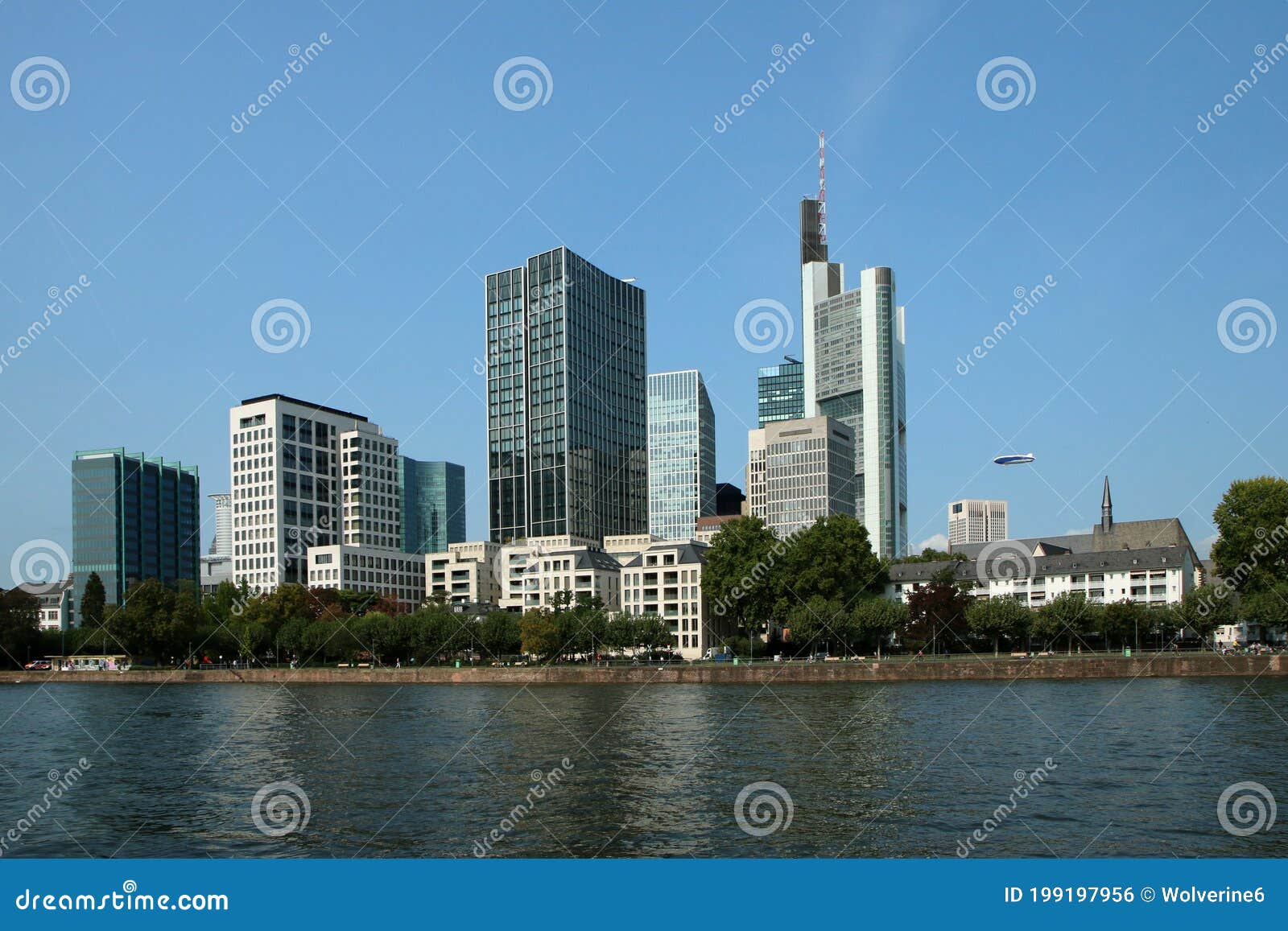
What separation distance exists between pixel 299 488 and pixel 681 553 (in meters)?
67.4

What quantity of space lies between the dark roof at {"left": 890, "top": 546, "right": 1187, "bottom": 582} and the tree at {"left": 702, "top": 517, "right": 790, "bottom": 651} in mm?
19460

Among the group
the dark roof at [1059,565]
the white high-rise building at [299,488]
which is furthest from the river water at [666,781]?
the white high-rise building at [299,488]

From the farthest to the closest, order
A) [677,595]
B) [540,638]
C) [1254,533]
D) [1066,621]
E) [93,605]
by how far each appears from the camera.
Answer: [93,605] < [677,595] < [540,638] < [1066,621] < [1254,533]

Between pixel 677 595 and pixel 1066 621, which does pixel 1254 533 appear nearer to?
pixel 1066 621

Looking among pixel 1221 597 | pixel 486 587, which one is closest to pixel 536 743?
pixel 1221 597

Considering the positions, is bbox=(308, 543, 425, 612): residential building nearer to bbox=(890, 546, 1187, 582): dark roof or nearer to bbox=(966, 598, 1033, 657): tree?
bbox=(890, 546, 1187, 582): dark roof

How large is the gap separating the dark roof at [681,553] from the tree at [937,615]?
32.6m

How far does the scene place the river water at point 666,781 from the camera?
22547mm

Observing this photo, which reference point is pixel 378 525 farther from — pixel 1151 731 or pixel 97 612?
pixel 1151 731

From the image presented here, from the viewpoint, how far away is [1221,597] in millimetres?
95688

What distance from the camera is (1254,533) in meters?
94.4

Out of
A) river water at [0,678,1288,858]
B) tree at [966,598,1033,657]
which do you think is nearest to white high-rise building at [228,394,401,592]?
tree at [966,598,1033,657]

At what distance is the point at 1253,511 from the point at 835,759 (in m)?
74.4

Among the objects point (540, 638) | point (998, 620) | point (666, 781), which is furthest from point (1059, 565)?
point (666, 781)
